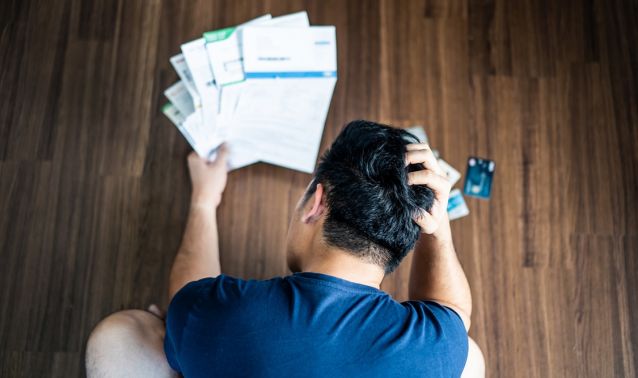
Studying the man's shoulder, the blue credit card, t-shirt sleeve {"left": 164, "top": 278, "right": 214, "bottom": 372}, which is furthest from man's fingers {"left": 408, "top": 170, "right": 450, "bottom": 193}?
the blue credit card

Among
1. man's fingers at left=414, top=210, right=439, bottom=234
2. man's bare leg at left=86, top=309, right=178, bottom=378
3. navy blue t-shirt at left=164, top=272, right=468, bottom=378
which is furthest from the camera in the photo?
man's bare leg at left=86, top=309, right=178, bottom=378

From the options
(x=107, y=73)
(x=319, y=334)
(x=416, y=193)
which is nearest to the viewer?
(x=319, y=334)

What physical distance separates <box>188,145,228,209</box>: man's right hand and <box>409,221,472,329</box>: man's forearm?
0.58 meters

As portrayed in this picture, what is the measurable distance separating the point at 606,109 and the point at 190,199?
1.29m

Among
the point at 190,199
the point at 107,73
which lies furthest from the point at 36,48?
the point at 190,199

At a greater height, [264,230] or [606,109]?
[606,109]

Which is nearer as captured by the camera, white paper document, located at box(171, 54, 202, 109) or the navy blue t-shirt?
the navy blue t-shirt

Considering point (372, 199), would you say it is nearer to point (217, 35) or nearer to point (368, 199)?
point (368, 199)

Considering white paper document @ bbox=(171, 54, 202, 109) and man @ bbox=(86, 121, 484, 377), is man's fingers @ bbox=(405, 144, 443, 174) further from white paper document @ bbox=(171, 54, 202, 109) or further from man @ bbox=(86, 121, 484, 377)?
white paper document @ bbox=(171, 54, 202, 109)

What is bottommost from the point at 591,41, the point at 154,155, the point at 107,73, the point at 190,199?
the point at 190,199

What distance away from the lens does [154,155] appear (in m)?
1.47

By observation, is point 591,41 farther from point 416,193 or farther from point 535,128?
point 416,193

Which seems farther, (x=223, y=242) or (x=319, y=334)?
(x=223, y=242)

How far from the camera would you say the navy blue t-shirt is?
823 mm
